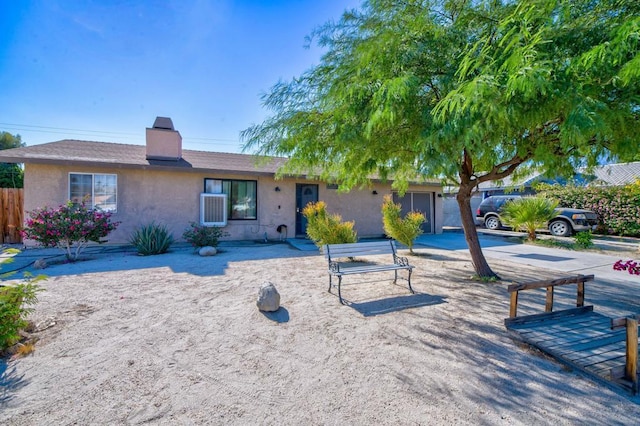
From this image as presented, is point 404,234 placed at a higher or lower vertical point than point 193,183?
lower

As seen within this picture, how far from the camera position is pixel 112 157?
975 centimetres

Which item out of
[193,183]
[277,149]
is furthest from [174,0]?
[193,183]

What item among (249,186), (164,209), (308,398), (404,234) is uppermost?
(249,186)

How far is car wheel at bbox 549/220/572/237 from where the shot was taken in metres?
13.0

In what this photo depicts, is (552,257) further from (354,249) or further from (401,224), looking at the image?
(354,249)

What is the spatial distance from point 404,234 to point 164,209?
8.01 m

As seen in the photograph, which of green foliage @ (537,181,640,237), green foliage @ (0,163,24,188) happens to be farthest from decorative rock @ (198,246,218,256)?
green foliage @ (537,181,640,237)

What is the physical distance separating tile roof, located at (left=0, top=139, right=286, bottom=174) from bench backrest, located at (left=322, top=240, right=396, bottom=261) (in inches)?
111

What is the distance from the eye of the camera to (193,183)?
10516 mm

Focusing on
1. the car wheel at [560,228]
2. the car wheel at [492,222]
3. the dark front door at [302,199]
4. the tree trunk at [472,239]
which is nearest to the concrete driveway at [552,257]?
the tree trunk at [472,239]

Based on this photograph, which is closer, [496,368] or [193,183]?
[496,368]

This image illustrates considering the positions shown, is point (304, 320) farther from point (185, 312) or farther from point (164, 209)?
point (164, 209)

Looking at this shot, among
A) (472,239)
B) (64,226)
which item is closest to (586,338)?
(472,239)

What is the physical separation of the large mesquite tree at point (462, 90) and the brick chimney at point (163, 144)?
6494 millimetres
